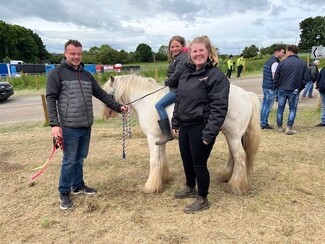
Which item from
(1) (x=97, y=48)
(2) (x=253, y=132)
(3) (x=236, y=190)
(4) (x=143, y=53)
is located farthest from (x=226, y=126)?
(1) (x=97, y=48)

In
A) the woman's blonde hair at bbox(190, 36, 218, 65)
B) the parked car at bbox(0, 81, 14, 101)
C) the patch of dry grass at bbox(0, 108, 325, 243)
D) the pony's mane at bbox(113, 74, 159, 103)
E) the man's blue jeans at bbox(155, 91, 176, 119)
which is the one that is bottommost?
the patch of dry grass at bbox(0, 108, 325, 243)

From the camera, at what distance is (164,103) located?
409 cm

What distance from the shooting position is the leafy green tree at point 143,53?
73.9 meters

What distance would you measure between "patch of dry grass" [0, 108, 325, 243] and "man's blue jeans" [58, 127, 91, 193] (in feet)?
1.13

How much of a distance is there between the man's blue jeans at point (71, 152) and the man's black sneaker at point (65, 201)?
6 cm

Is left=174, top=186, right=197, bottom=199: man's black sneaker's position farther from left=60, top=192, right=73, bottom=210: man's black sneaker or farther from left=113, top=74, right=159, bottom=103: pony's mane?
left=113, top=74, right=159, bottom=103: pony's mane

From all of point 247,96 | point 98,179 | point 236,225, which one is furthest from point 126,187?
point 247,96

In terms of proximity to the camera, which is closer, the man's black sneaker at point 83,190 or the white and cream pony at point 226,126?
the white and cream pony at point 226,126

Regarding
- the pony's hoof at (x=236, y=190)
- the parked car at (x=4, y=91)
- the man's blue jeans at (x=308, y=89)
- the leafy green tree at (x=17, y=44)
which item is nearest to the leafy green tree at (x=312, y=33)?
the leafy green tree at (x=17, y=44)

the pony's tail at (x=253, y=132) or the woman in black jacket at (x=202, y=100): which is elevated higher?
the woman in black jacket at (x=202, y=100)

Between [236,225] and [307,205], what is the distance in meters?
1.06

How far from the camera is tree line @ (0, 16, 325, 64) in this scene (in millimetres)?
70312

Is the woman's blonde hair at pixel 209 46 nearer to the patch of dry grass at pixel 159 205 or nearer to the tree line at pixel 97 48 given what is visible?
the patch of dry grass at pixel 159 205

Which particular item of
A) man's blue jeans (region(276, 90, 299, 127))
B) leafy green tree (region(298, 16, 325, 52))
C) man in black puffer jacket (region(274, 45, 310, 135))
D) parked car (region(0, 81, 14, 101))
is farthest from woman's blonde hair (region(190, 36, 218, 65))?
leafy green tree (region(298, 16, 325, 52))
